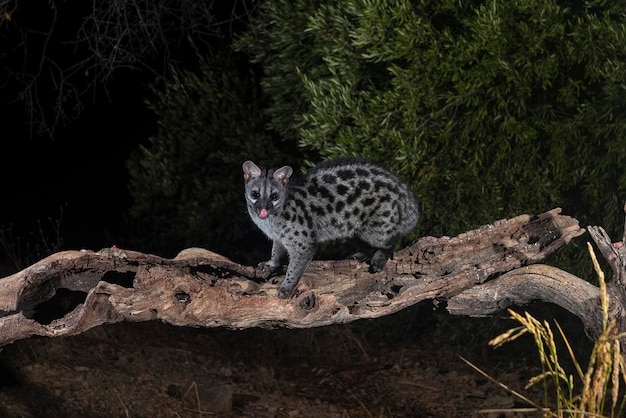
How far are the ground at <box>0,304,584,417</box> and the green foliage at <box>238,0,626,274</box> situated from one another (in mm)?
1242

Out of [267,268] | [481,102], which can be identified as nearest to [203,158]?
[481,102]

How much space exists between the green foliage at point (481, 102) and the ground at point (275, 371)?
4.08 feet

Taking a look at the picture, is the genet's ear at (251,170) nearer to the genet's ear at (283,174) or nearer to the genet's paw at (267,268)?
the genet's ear at (283,174)

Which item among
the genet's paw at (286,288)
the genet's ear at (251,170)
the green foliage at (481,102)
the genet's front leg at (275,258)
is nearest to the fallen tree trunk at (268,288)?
the genet's paw at (286,288)

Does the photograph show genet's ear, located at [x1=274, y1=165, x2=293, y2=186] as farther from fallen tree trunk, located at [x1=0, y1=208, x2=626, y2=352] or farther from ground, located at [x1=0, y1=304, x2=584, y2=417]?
ground, located at [x1=0, y1=304, x2=584, y2=417]

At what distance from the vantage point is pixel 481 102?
7355 millimetres

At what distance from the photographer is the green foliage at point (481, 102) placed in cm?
705

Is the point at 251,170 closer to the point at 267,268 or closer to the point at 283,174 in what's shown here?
the point at 283,174

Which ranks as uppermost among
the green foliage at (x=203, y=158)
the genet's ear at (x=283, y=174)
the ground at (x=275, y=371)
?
the genet's ear at (x=283, y=174)

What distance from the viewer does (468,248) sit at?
573 cm

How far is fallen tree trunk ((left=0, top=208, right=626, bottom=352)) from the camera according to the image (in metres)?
5.17

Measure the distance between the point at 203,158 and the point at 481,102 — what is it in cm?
352

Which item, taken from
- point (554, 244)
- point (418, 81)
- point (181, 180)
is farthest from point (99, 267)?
point (181, 180)

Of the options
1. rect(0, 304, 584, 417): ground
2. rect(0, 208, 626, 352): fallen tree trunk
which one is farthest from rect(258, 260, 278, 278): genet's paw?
rect(0, 304, 584, 417): ground
